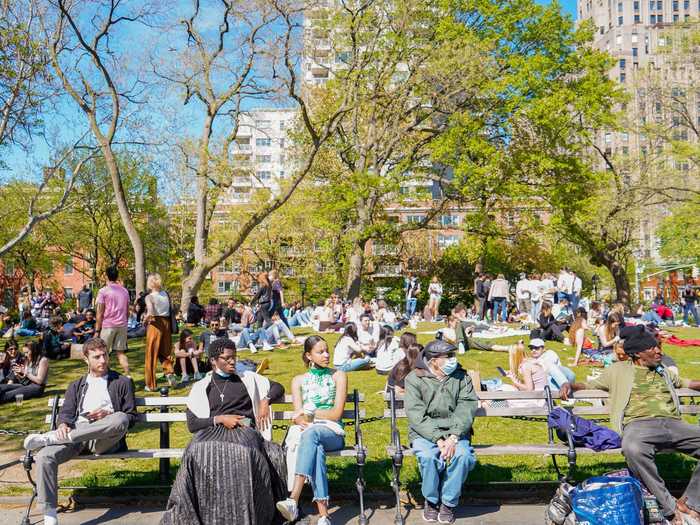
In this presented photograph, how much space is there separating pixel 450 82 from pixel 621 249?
56.4 ft

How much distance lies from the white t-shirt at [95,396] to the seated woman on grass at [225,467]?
98cm

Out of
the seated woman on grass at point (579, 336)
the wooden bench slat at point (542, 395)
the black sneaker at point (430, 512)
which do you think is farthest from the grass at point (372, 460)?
the seated woman on grass at point (579, 336)

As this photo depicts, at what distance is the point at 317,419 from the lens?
5.95 metres

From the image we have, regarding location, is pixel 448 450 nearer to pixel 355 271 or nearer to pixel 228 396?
pixel 228 396

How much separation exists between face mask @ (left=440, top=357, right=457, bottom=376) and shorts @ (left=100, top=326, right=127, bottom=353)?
6280mm

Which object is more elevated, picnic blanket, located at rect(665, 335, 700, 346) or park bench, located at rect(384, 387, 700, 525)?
park bench, located at rect(384, 387, 700, 525)

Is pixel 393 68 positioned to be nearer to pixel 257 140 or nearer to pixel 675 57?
pixel 675 57

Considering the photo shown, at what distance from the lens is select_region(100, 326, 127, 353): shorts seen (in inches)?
Result: 398

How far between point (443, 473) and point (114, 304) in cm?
663

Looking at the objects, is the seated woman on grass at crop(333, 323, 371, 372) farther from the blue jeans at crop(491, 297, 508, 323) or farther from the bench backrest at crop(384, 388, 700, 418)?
the blue jeans at crop(491, 297, 508, 323)

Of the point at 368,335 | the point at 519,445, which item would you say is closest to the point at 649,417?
the point at 519,445

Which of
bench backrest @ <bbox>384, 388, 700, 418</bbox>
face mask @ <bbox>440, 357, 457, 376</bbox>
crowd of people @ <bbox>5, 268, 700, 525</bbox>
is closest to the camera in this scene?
crowd of people @ <bbox>5, 268, 700, 525</bbox>

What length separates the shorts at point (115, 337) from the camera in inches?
398

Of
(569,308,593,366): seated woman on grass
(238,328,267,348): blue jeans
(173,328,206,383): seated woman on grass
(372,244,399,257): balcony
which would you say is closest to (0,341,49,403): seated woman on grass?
(173,328,206,383): seated woman on grass
